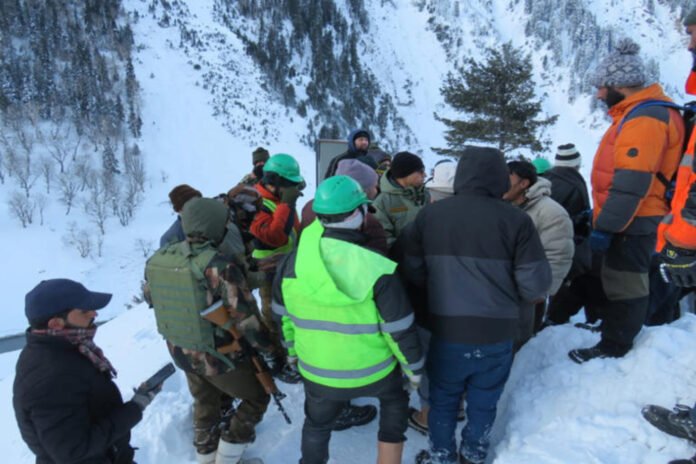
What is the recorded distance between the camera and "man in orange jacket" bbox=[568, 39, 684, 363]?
2.45 metres

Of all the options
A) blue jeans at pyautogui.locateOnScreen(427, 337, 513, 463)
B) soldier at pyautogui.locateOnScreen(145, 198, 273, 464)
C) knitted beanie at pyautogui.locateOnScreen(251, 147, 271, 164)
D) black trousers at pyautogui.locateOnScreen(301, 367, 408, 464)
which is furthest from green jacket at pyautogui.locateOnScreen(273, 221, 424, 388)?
knitted beanie at pyautogui.locateOnScreen(251, 147, 271, 164)

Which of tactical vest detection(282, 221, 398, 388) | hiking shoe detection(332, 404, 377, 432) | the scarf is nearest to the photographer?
the scarf

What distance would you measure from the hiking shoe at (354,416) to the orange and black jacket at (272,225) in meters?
1.44

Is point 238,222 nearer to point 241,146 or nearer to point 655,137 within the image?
point 655,137

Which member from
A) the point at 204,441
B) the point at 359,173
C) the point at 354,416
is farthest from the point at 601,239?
the point at 204,441

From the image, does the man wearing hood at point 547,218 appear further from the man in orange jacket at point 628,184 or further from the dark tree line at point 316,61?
the dark tree line at point 316,61

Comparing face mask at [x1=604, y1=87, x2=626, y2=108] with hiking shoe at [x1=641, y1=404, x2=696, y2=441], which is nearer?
hiking shoe at [x1=641, y1=404, x2=696, y2=441]

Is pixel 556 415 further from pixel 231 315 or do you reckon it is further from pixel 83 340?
pixel 83 340

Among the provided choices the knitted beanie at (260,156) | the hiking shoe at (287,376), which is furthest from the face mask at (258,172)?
the hiking shoe at (287,376)

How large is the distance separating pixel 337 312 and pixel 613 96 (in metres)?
2.28

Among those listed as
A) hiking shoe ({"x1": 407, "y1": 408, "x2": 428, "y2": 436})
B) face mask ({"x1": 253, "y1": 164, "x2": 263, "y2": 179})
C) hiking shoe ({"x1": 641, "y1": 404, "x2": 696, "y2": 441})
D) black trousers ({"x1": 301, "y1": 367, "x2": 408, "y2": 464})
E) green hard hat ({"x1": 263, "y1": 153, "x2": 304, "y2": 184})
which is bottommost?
hiking shoe ({"x1": 407, "y1": 408, "x2": 428, "y2": 436})

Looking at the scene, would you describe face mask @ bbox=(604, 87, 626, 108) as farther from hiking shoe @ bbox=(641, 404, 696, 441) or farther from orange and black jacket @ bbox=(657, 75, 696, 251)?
hiking shoe @ bbox=(641, 404, 696, 441)

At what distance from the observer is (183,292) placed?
94.6 inches

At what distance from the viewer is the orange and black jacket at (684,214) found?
1772 mm
